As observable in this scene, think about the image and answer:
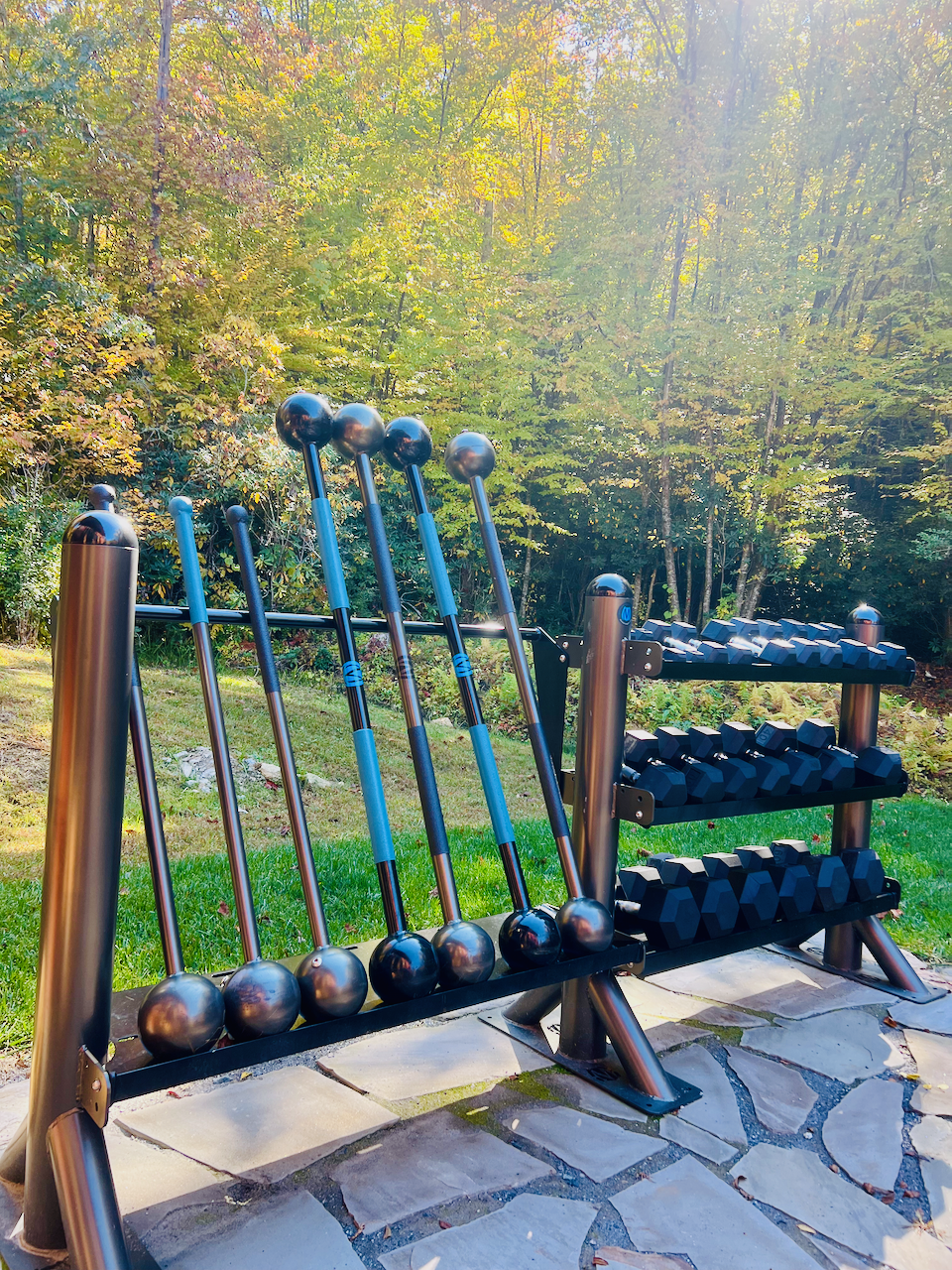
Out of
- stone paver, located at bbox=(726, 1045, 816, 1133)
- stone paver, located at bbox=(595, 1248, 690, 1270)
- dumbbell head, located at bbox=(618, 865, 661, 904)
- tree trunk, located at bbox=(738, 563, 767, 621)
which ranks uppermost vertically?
tree trunk, located at bbox=(738, 563, 767, 621)

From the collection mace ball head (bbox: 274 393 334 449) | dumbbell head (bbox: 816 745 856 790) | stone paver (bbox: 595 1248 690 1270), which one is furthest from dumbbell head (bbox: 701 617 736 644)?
stone paver (bbox: 595 1248 690 1270)

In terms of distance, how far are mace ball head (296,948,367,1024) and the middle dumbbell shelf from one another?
0.70 metres

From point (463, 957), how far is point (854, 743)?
154 centimetres

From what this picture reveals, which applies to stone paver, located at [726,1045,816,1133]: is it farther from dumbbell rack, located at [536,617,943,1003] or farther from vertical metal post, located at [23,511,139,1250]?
vertical metal post, located at [23,511,139,1250]

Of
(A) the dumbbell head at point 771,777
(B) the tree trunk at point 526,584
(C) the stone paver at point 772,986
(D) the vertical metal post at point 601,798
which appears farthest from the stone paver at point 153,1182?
(B) the tree trunk at point 526,584

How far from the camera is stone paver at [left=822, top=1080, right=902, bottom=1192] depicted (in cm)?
165

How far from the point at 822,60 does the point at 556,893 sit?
10.0 metres

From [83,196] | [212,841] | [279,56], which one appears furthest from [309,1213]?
[279,56]

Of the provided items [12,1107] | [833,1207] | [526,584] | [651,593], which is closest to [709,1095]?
[833,1207]

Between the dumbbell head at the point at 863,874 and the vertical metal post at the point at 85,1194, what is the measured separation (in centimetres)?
199

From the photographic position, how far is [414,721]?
1645mm

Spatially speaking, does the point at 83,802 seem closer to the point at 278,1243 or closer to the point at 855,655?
the point at 278,1243

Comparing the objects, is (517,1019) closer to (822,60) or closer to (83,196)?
(83,196)

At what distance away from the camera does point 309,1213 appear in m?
1.42
